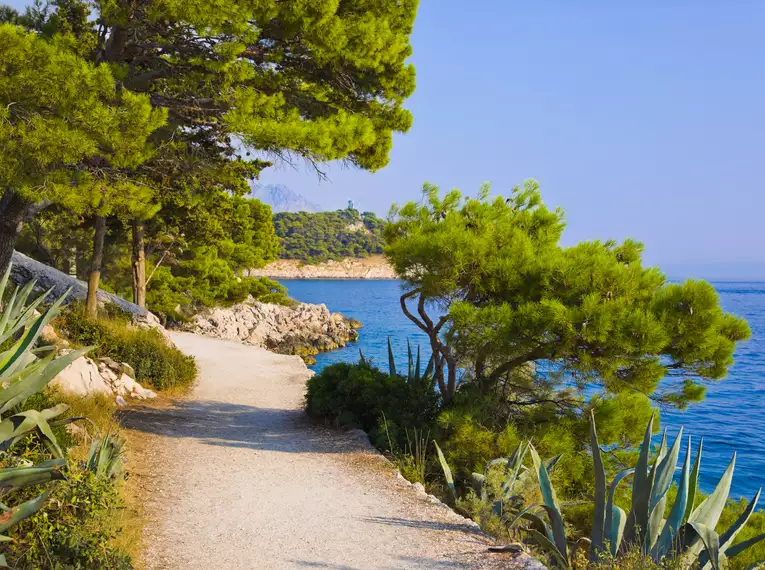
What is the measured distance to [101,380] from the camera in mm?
9625

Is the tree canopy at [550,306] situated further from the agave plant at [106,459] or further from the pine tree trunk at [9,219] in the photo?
the pine tree trunk at [9,219]

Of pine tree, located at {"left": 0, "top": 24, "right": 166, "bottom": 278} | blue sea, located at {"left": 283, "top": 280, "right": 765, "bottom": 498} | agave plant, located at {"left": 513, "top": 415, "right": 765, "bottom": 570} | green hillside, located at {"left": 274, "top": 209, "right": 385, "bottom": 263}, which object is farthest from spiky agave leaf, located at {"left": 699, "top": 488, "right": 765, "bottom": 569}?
green hillside, located at {"left": 274, "top": 209, "right": 385, "bottom": 263}

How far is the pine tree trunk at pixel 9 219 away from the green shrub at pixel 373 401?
5287mm

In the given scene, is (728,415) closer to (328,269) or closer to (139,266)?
(139,266)


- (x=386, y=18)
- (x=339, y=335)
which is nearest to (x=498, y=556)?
(x=386, y=18)

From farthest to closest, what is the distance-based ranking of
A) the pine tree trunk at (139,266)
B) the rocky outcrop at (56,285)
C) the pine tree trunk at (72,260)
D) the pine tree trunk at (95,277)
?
the pine tree trunk at (72,260) → the pine tree trunk at (139,266) → the rocky outcrop at (56,285) → the pine tree trunk at (95,277)

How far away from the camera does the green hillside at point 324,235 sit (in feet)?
423

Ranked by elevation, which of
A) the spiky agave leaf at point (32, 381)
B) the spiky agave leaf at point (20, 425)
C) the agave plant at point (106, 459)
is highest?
the spiky agave leaf at point (32, 381)

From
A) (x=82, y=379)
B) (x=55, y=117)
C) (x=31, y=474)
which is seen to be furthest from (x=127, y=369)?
(x=31, y=474)

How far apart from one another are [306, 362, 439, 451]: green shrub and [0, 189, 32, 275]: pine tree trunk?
529cm

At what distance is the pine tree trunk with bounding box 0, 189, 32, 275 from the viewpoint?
9445 mm

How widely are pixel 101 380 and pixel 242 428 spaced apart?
2.43m

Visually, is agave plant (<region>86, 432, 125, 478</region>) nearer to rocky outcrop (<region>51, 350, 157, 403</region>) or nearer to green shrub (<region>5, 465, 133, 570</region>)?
green shrub (<region>5, 465, 133, 570</region>)

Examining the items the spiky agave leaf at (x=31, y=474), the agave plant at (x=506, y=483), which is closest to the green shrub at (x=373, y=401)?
the agave plant at (x=506, y=483)
